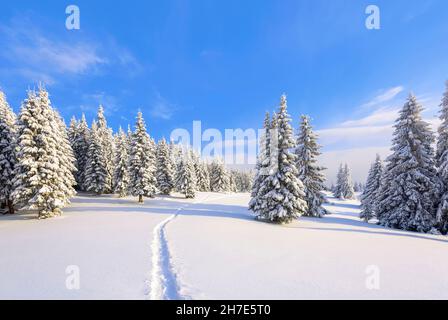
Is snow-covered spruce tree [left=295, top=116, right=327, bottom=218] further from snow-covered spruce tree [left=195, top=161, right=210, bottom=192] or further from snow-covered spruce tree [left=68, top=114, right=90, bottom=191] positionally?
snow-covered spruce tree [left=195, top=161, right=210, bottom=192]

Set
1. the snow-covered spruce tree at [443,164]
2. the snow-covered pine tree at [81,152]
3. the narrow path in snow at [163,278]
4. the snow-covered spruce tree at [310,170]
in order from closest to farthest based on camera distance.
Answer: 1. the narrow path in snow at [163,278]
2. the snow-covered spruce tree at [443,164]
3. the snow-covered spruce tree at [310,170]
4. the snow-covered pine tree at [81,152]

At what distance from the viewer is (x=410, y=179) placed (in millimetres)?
21422

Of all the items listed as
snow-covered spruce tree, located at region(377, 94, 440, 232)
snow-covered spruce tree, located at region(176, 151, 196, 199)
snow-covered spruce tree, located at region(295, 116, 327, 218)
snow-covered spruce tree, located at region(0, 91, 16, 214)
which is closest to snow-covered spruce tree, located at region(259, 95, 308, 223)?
snow-covered spruce tree, located at region(295, 116, 327, 218)

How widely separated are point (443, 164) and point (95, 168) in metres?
49.9

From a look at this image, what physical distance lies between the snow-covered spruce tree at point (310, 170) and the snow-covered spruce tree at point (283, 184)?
5.80m

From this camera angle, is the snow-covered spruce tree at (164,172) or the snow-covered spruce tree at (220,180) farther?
the snow-covered spruce tree at (220,180)

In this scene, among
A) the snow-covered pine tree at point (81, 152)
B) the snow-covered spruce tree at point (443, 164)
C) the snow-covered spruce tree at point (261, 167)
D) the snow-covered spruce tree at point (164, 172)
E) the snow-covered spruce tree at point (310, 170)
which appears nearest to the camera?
the snow-covered spruce tree at point (443, 164)

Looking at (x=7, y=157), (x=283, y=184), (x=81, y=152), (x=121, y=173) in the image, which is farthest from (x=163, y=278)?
(x=81, y=152)

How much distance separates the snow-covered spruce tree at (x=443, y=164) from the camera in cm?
1981

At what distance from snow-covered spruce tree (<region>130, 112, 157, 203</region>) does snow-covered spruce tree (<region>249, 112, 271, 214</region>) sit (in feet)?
59.4

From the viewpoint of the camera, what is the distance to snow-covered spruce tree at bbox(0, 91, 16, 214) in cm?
2280

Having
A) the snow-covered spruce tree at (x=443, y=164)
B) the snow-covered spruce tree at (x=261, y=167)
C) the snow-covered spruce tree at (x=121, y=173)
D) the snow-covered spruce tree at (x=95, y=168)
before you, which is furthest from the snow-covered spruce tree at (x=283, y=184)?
the snow-covered spruce tree at (x=95, y=168)

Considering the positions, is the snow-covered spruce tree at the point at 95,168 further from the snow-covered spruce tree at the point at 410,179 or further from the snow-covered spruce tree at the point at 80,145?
the snow-covered spruce tree at the point at 410,179
